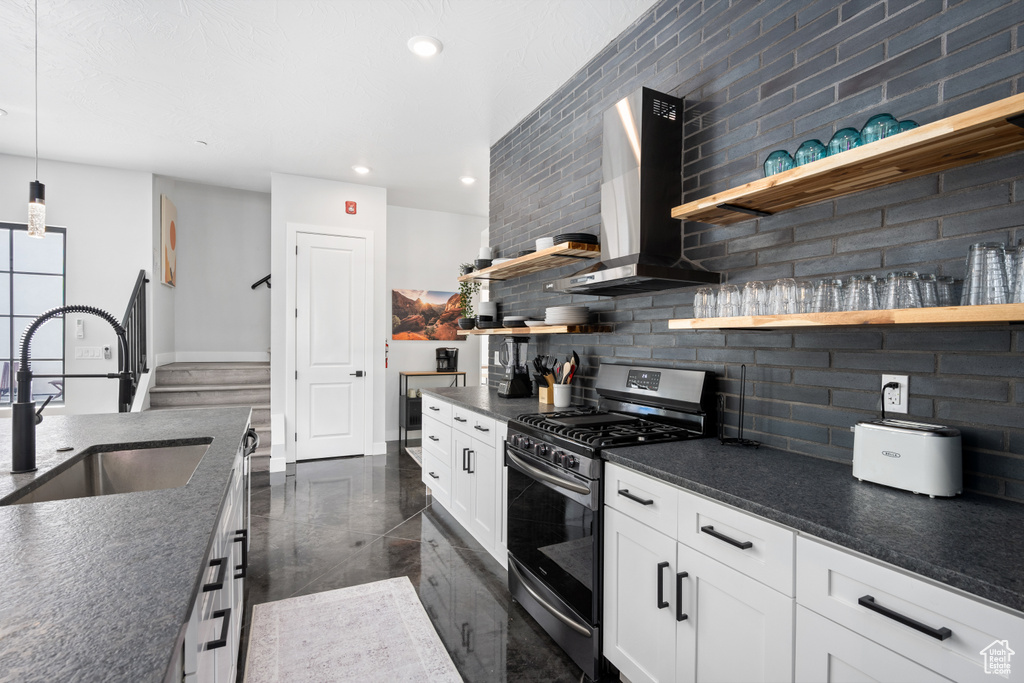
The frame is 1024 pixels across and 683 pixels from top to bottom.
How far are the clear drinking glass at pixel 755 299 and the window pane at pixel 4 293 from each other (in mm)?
6019

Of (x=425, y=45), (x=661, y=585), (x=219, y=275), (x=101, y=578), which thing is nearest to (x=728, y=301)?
(x=661, y=585)

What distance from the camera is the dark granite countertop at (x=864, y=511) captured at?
93 centimetres

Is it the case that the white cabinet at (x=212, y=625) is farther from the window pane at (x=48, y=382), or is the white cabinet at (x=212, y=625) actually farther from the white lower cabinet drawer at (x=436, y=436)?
the window pane at (x=48, y=382)

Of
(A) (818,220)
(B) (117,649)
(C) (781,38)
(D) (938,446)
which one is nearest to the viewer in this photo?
(B) (117,649)

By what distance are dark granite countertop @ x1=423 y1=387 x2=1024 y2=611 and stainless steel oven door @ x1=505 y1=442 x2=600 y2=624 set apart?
0.88ft

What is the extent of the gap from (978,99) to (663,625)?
1732 mm

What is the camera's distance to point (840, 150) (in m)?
1.48

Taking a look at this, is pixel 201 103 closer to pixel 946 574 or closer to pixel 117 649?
pixel 117 649

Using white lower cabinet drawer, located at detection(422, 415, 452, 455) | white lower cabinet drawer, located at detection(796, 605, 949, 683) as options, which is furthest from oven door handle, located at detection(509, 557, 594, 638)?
white lower cabinet drawer, located at detection(422, 415, 452, 455)

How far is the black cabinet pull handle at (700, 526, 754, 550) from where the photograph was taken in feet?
4.29

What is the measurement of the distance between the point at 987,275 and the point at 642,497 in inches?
42.1

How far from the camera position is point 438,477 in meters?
3.62

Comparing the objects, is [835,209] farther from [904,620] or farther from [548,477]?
[548,477]

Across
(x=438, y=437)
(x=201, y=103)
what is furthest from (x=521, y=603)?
(x=201, y=103)
